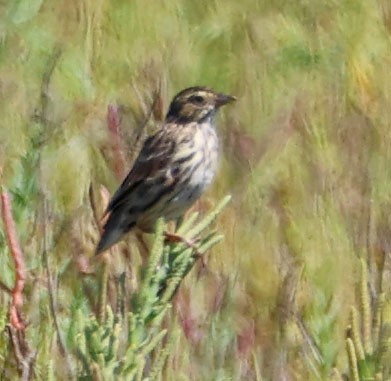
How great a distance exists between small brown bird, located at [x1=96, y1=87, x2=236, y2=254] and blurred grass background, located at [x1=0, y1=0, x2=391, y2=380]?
110 mm

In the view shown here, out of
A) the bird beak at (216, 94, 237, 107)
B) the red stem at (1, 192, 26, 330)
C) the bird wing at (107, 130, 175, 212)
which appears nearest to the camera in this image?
the red stem at (1, 192, 26, 330)

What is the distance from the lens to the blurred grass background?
3.45 m

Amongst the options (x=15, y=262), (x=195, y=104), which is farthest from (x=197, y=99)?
(x=15, y=262)

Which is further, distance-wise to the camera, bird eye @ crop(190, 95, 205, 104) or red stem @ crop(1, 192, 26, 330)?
bird eye @ crop(190, 95, 205, 104)

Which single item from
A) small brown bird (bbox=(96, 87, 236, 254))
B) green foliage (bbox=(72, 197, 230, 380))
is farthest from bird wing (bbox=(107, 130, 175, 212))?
green foliage (bbox=(72, 197, 230, 380))

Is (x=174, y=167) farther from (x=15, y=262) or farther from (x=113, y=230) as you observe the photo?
(x=15, y=262)

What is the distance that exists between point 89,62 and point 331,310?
265 cm

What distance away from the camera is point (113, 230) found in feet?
14.6

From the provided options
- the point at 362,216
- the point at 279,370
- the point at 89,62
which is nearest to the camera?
the point at 279,370

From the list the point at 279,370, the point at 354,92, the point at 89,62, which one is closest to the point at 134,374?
the point at 279,370

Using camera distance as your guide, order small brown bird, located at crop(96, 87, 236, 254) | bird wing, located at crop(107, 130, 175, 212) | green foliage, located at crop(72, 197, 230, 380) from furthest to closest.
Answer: bird wing, located at crop(107, 130, 175, 212) → small brown bird, located at crop(96, 87, 236, 254) → green foliage, located at crop(72, 197, 230, 380)

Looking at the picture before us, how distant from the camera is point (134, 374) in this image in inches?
99.3

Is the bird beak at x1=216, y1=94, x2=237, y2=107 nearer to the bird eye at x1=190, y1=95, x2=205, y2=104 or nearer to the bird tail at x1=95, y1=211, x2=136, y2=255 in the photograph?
the bird eye at x1=190, y1=95, x2=205, y2=104

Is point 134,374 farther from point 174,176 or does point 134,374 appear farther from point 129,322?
point 174,176
